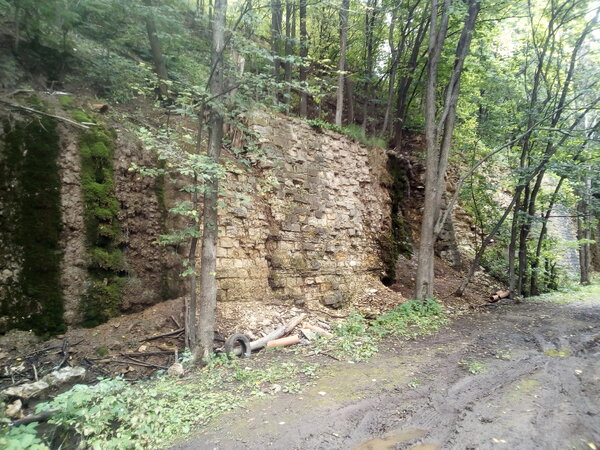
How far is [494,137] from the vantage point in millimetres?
11852

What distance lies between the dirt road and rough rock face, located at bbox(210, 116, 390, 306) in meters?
3.05

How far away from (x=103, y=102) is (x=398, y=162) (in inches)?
366

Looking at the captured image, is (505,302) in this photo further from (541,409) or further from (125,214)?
(125,214)

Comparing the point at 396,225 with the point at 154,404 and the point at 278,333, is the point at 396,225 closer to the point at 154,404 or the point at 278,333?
the point at 278,333

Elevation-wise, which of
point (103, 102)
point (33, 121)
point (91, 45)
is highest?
point (91, 45)

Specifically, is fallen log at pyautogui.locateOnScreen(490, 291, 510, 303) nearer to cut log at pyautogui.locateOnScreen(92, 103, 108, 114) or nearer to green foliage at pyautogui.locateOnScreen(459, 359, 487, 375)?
green foliage at pyautogui.locateOnScreen(459, 359, 487, 375)

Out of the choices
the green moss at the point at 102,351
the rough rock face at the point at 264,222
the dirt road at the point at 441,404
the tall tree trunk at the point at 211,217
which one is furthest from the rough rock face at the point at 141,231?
the dirt road at the point at 441,404

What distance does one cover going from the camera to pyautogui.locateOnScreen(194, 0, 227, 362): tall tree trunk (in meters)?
5.36

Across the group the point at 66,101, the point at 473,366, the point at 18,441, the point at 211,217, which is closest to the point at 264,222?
the point at 211,217

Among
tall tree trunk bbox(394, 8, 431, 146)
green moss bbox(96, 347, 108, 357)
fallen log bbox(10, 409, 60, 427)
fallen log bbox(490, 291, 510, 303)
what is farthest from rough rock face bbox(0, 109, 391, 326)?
fallen log bbox(490, 291, 510, 303)

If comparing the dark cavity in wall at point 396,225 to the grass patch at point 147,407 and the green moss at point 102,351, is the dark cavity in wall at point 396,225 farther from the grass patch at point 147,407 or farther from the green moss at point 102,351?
the green moss at point 102,351

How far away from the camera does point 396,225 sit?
11.5 metres

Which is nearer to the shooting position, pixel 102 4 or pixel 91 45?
pixel 102 4

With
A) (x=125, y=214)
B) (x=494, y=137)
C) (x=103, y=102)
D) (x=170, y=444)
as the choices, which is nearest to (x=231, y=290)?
(x=125, y=214)
